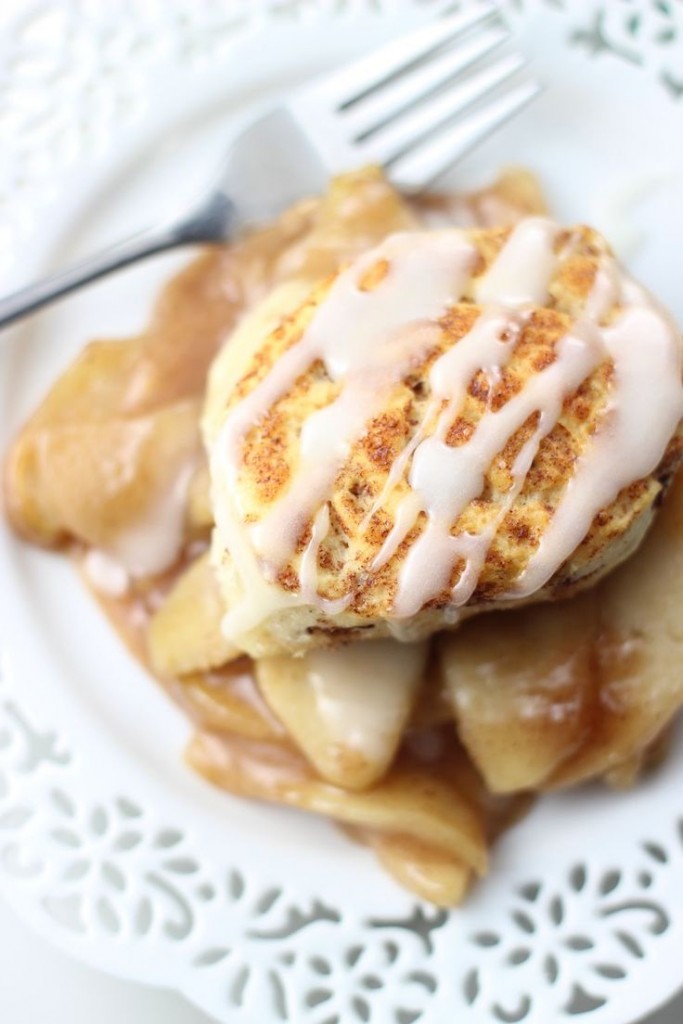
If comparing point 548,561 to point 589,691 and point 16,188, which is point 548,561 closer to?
point 589,691

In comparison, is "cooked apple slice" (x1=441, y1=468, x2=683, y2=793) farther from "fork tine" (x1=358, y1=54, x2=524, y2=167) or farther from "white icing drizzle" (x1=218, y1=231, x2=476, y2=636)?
"fork tine" (x1=358, y1=54, x2=524, y2=167)

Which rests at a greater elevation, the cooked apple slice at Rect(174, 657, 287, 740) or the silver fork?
the silver fork

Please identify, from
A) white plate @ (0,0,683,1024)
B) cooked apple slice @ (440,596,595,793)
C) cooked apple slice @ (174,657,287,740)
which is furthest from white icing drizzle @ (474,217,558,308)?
cooked apple slice @ (174,657,287,740)

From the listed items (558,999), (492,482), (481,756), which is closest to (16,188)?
(492,482)

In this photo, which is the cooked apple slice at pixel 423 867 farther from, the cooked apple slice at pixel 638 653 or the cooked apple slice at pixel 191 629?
the cooked apple slice at pixel 191 629

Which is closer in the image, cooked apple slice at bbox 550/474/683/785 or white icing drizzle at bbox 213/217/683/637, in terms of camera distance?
white icing drizzle at bbox 213/217/683/637

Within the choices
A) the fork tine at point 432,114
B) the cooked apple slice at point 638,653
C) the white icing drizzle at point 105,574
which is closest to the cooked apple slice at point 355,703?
the cooked apple slice at point 638,653

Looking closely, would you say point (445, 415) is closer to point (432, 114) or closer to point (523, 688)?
point (523, 688)
